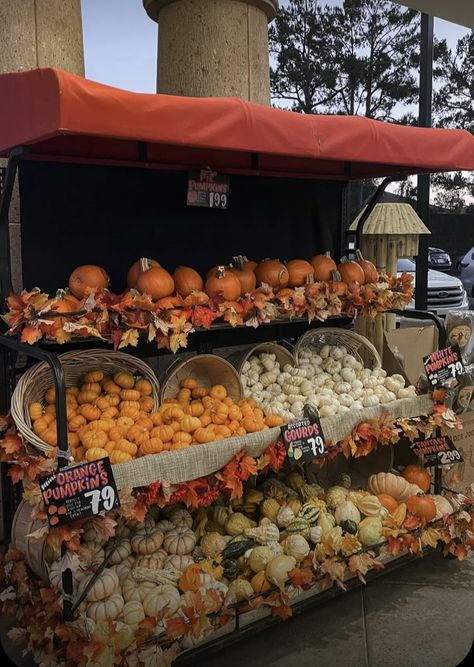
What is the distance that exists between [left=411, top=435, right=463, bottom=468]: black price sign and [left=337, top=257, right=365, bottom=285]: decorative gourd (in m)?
1.03

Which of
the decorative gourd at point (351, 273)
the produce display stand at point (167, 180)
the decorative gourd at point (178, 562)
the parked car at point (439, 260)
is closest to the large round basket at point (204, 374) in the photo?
the produce display stand at point (167, 180)

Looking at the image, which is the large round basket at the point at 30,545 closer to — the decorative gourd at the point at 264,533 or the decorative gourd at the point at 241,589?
the decorative gourd at the point at 241,589

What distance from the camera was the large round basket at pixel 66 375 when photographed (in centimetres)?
268

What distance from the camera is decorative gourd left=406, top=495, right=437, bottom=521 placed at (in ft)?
11.4

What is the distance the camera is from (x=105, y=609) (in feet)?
8.71

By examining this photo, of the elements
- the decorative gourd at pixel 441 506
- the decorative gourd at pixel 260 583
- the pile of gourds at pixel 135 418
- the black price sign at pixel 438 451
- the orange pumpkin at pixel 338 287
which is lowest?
the decorative gourd at pixel 260 583

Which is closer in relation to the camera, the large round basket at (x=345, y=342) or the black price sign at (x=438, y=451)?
the black price sign at (x=438, y=451)

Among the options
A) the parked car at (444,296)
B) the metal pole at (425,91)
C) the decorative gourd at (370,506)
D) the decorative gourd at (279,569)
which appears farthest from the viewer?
the parked car at (444,296)

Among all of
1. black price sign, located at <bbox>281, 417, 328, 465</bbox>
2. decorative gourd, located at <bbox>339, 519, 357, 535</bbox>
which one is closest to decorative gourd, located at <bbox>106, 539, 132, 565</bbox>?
black price sign, located at <bbox>281, 417, 328, 465</bbox>

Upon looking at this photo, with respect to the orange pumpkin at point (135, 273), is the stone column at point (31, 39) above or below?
above

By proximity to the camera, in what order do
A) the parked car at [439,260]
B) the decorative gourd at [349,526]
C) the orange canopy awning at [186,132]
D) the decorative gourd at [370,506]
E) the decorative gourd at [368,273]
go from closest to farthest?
the orange canopy awning at [186,132]
the decorative gourd at [349,526]
the decorative gourd at [370,506]
the decorative gourd at [368,273]
the parked car at [439,260]

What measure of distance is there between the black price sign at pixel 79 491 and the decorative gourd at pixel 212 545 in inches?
34.3

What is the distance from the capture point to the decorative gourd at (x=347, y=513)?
3.35 m

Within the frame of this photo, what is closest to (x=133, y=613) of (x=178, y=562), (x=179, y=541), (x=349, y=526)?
(x=178, y=562)
